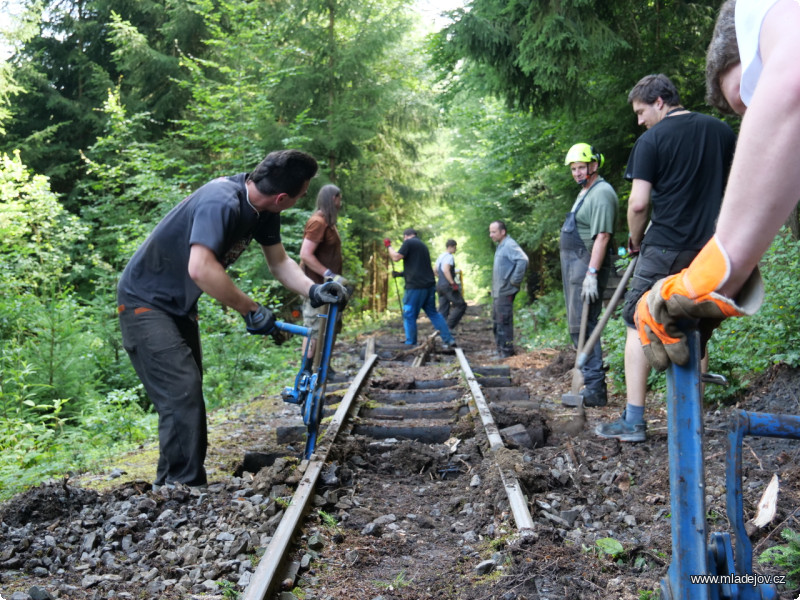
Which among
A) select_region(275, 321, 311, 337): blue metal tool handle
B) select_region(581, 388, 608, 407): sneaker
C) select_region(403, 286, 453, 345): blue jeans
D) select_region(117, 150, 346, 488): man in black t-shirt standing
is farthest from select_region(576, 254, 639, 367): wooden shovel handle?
select_region(403, 286, 453, 345): blue jeans

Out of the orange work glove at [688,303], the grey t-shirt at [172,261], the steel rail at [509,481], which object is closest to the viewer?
the orange work glove at [688,303]

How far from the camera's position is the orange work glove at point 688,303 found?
139 cm

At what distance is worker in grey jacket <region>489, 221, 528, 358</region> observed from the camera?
34.5ft

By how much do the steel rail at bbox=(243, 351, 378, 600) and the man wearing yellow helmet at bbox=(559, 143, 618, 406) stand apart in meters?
2.72

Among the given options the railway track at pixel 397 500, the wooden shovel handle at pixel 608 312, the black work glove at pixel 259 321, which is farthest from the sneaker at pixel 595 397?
the black work glove at pixel 259 321

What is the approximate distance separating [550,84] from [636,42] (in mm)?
1580

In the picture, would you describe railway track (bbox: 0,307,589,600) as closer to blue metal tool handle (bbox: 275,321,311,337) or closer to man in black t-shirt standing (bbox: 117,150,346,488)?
man in black t-shirt standing (bbox: 117,150,346,488)

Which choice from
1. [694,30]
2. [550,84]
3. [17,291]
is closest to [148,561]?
[550,84]

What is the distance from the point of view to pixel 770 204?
1284mm

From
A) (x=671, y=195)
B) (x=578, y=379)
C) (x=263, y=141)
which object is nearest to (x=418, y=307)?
(x=578, y=379)

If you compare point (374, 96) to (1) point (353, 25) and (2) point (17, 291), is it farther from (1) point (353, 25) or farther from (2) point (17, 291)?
(2) point (17, 291)

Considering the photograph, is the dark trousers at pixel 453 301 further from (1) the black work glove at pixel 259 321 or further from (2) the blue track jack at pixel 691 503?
(2) the blue track jack at pixel 691 503

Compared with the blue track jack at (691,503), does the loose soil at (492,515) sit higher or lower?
lower

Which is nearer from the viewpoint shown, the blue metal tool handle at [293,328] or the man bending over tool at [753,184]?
the man bending over tool at [753,184]
